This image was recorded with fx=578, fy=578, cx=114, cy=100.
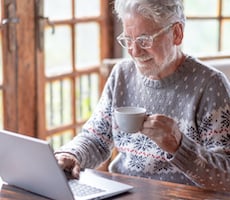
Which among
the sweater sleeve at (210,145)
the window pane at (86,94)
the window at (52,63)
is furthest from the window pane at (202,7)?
the sweater sleeve at (210,145)

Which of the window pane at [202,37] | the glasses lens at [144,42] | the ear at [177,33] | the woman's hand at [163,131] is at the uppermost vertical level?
the ear at [177,33]

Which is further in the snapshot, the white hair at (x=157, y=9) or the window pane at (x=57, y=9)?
the window pane at (x=57, y=9)

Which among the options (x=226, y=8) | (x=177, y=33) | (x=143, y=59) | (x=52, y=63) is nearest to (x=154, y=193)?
(x=143, y=59)

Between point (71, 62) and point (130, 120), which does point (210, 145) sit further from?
point (71, 62)

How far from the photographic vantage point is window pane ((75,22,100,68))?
10.7 feet

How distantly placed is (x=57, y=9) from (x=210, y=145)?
150cm

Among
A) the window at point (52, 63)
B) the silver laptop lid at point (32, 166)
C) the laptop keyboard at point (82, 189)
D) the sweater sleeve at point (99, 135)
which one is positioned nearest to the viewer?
the silver laptop lid at point (32, 166)

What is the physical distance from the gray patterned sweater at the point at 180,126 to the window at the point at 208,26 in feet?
4.30

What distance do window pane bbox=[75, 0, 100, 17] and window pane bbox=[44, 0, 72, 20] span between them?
0.08 m

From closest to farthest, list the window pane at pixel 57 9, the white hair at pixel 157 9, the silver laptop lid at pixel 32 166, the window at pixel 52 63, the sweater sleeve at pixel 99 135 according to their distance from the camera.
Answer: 1. the silver laptop lid at pixel 32 166
2. the white hair at pixel 157 9
3. the sweater sleeve at pixel 99 135
4. the window at pixel 52 63
5. the window pane at pixel 57 9

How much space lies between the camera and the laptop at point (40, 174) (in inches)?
59.4

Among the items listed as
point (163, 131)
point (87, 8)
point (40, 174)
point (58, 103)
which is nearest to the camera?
point (40, 174)

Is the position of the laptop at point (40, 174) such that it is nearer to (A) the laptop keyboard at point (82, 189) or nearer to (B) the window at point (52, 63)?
(A) the laptop keyboard at point (82, 189)

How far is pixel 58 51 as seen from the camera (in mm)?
3125
